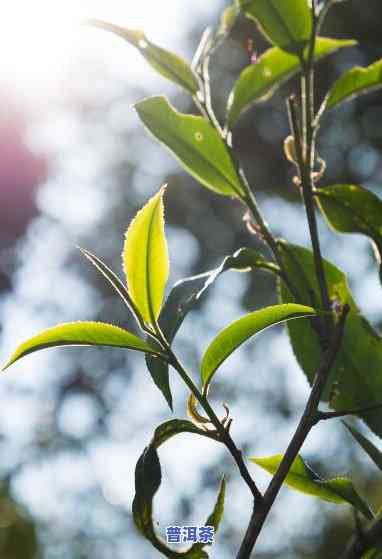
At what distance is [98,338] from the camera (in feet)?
1.72

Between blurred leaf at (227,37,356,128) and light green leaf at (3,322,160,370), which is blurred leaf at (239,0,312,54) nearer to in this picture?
blurred leaf at (227,37,356,128)

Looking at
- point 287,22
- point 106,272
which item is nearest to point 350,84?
point 287,22

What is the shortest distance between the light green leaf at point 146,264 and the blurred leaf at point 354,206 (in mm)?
207

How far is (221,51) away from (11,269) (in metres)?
2.64

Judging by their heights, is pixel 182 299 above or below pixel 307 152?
below

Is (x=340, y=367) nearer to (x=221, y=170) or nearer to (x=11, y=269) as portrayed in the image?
(x=221, y=170)

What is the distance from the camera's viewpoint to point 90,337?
20.6 inches

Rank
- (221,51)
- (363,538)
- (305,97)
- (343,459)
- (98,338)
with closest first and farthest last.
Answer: (363,538)
(98,338)
(305,97)
(221,51)
(343,459)

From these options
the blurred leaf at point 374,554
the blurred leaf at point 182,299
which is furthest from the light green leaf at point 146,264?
the blurred leaf at point 374,554

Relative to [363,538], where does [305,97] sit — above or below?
above

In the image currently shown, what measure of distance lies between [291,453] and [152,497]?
3.9 inches

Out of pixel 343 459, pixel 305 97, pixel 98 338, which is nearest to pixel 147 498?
pixel 98 338

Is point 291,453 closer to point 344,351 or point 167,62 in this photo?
point 344,351

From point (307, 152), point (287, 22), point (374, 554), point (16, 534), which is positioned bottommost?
point (16, 534)
